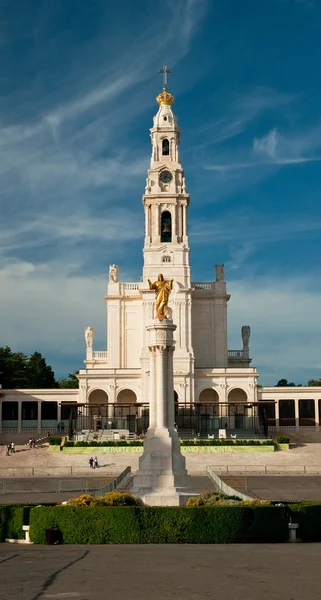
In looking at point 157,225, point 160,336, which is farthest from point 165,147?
point 160,336

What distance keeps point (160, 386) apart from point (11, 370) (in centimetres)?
6908

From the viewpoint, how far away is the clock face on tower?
3541 inches

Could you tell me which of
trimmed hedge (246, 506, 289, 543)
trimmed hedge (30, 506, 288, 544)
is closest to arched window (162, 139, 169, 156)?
trimmed hedge (246, 506, 289, 543)

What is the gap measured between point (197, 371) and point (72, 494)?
4147 cm

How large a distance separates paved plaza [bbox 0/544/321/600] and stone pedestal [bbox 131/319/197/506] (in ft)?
35.0

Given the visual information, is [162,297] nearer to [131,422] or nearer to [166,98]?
[131,422]

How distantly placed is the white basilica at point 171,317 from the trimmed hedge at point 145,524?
2192 inches

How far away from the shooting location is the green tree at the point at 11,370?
338 ft

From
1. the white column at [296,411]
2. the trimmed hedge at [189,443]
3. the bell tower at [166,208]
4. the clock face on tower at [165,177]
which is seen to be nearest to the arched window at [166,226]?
the bell tower at [166,208]

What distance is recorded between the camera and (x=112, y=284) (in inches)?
3551

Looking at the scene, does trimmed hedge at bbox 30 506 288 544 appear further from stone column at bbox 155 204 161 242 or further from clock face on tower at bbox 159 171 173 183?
clock face on tower at bbox 159 171 173 183

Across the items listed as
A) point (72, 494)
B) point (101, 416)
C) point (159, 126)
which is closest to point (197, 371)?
point (101, 416)

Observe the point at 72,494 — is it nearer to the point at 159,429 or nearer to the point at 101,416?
the point at 159,429

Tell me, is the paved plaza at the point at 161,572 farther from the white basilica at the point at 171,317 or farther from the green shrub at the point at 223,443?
the white basilica at the point at 171,317
